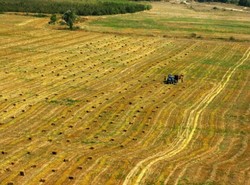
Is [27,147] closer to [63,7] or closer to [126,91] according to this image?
[126,91]

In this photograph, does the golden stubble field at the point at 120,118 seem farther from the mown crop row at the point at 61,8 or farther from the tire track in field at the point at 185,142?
the mown crop row at the point at 61,8

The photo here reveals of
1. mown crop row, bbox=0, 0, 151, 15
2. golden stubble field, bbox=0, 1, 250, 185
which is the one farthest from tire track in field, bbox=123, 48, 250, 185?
mown crop row, bbox=0, 0, 151, 15

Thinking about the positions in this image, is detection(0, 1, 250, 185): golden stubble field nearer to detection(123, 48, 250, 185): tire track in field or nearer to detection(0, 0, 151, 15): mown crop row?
detection(123, 48, 250, 185): tire track in field

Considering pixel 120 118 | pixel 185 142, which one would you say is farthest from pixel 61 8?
pixel 185 142

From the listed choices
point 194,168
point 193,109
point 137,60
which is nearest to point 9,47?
point 137,60

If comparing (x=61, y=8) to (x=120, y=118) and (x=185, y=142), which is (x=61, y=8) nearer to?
(x=120, y=118)

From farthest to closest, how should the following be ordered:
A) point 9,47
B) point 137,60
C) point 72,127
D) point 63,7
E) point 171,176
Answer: point 63,7 < point 9,47 < point 137,60 < point 72,127 < point 171,176

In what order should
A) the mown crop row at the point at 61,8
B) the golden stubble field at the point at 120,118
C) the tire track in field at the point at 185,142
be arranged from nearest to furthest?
the tire track in field at the point at 185,142 < the golden stubble field at the point at 120,118 < the mown crop row at the point at 61,8

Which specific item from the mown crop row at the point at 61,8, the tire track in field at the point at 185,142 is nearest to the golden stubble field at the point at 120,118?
the tire track in field at the point at 185,142
